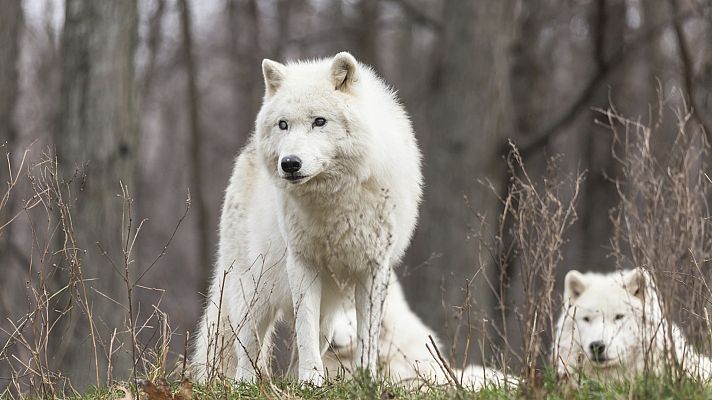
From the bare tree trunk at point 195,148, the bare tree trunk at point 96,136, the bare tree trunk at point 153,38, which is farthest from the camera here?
the bare tree trunk at point 153,38

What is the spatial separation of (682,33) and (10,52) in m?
9.28

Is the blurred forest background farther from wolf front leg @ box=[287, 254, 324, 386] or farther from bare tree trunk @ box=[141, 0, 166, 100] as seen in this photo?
wolf front leg @ box=[287, 254, 324, 386]

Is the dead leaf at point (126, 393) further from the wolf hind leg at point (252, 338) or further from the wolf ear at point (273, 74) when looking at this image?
the wolf ear at point (273, 74)

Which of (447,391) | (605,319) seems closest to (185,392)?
(447,391)

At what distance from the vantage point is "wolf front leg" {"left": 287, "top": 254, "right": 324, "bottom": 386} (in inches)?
208

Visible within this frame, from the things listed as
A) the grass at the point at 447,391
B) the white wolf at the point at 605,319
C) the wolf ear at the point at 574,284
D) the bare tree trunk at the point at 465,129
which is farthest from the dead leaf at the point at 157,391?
the bare tree trunk at the point at 465,129

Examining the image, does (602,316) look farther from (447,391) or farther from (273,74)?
(273,74)

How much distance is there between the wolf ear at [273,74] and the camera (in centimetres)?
545

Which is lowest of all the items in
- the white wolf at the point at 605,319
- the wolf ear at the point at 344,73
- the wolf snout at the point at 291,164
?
the white wolf at the point at 605,319

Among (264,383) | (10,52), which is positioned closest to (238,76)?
(10,52)

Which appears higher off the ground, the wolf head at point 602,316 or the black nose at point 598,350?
the wolf head at point 602,316

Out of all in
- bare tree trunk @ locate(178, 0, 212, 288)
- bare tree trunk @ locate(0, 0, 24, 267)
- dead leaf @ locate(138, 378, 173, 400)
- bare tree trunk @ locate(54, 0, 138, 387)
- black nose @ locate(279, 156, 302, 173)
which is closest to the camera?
dead leaf @ locate(138, 378, 173, 400)

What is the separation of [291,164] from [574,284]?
3018 mm

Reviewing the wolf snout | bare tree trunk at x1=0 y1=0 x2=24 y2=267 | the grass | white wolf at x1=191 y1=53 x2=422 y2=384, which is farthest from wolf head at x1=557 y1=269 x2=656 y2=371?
bare tree trunk at x1=0 y1=0 x2=24 y2=267
